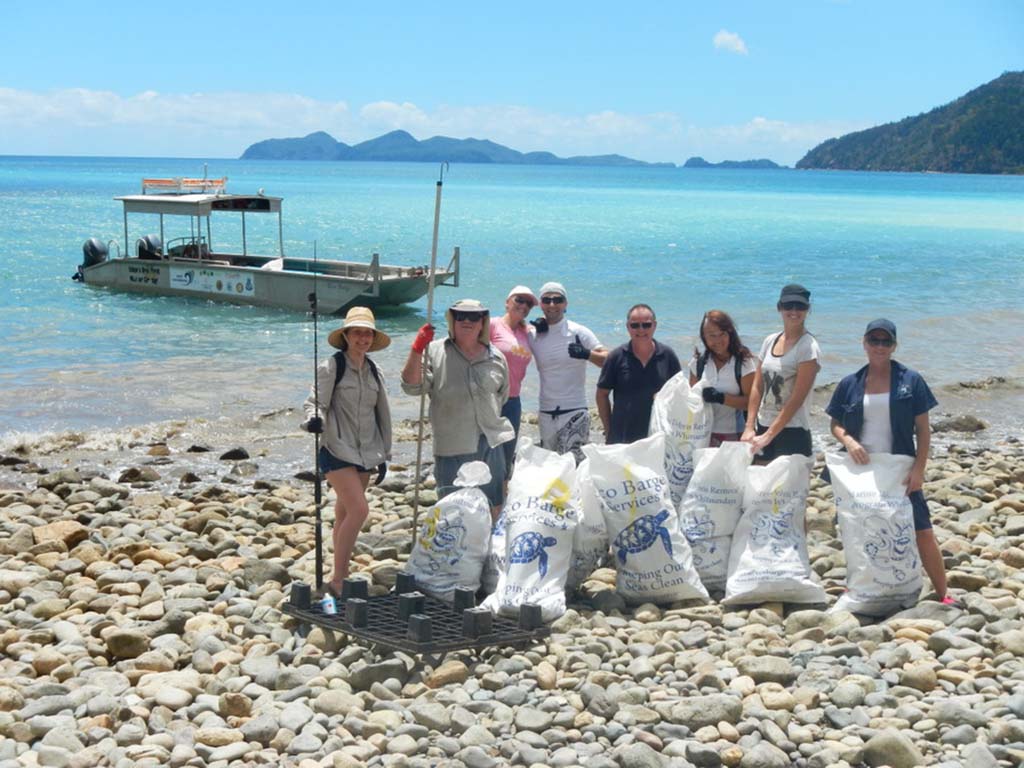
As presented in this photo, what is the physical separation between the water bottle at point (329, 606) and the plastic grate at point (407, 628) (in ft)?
0.05

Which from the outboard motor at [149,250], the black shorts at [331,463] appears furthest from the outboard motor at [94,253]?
the black shorts at [331,463]

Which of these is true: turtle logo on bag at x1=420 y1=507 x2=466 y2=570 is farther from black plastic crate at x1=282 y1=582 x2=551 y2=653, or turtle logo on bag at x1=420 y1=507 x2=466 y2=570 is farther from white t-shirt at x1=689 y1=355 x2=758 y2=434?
white t-shirt at x1=689 y1=355 x2=758 y2=434

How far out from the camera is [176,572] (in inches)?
270

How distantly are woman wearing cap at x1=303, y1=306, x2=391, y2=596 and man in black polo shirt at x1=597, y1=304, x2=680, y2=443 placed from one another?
1583 millimetres

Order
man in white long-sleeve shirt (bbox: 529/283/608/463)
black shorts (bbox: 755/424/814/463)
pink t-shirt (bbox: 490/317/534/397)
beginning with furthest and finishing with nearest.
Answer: man in white long-sleeve shirt (bbox: 529/283/608/463)
pink t-shirt (bbox: 490/317/534/397)
black shorts (bbox: 755/424/814/463)

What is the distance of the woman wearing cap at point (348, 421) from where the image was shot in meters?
6.18

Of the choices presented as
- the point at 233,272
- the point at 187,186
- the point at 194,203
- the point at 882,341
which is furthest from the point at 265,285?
the point at 882,341

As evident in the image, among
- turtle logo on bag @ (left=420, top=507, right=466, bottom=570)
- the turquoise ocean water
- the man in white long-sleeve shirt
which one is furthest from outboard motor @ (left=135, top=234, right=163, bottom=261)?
turtle logo on bag @ (left=420, top=507, right=466, bottom=570)

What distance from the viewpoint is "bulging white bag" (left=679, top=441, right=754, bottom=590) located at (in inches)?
252

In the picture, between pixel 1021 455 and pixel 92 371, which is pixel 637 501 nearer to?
pixel 1021 455

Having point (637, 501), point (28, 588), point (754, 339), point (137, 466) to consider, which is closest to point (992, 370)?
point (754, 339)

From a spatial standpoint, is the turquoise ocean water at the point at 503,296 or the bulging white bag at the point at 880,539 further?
the turquoise ocean water at the point at 503,296

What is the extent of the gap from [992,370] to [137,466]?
12.2 meters

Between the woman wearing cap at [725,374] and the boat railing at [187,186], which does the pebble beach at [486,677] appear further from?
the boat railing at [187,186]
